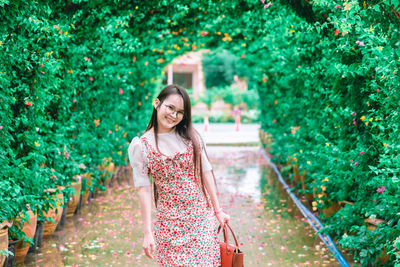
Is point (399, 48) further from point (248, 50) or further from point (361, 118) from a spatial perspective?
point (248, 50)

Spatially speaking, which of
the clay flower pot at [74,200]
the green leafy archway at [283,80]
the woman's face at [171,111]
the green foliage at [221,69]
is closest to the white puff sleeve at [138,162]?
Result: the woman's face at [171,111]

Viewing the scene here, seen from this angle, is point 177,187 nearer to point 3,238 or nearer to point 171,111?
point 171,111

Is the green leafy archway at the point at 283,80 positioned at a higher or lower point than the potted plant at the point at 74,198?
higher

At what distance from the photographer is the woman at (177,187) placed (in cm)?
242

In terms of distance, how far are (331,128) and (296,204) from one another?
91.4 inches

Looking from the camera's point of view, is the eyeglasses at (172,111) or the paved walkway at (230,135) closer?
the eyeglasses at (172,111)

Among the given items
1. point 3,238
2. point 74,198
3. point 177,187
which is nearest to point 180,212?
point 177,187

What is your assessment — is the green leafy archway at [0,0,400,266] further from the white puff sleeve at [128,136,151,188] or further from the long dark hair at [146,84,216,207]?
the white puff sleeve at [128,136,151,188]

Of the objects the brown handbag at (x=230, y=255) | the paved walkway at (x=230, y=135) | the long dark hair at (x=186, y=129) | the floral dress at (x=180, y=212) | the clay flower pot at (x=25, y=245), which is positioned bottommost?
the paved walkway at (x=230, y=135)

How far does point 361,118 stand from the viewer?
411cm

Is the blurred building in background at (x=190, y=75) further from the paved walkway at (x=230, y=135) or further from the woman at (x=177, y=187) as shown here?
the woman at (x=177, y=187)

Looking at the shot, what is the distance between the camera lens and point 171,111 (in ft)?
8.17

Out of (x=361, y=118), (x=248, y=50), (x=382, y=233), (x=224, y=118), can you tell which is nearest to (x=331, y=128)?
(x=361, y=118)

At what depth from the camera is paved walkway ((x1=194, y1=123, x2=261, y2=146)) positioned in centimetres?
1788
